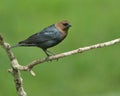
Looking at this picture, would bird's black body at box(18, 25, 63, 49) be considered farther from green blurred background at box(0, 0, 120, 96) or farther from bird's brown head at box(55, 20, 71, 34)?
green blurred background at box(0, 0, 120, 96)

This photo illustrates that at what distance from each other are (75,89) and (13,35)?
4.98 feet

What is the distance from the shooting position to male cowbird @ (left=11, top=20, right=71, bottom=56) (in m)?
7.55

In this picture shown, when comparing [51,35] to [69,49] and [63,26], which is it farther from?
[69,49]

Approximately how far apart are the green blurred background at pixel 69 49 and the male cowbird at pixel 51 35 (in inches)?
134

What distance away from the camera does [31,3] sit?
→ 13.9 meters

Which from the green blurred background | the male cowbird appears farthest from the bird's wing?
the green blurred background

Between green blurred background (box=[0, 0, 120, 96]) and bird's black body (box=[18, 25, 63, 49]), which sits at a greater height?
green blurred background (box=[0, 0, 120, 96])

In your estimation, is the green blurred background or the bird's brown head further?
the green blurred background

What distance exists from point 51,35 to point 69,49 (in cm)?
434

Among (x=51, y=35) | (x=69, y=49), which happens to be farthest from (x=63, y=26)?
(x=69, y=49)

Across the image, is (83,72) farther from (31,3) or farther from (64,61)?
(31,3)

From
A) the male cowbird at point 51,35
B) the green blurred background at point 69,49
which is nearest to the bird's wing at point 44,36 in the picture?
the male cowbird at point 51,35

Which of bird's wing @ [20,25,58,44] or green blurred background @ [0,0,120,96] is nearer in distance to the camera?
bird's wing @ [20,25,58,44]

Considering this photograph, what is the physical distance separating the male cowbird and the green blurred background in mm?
3403
